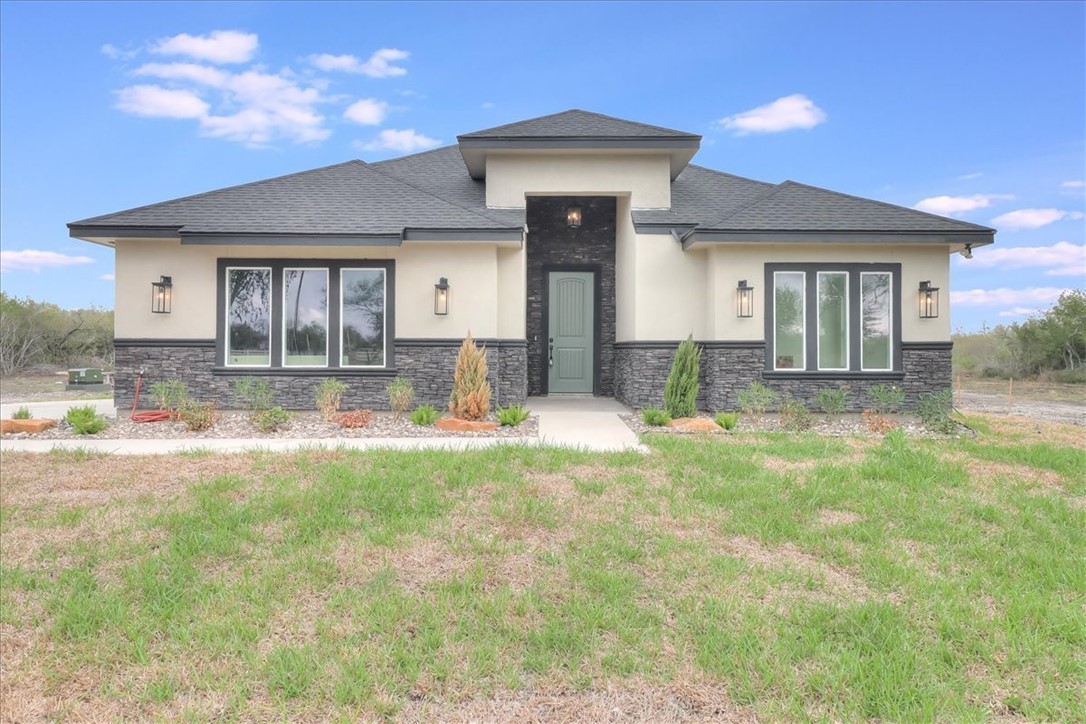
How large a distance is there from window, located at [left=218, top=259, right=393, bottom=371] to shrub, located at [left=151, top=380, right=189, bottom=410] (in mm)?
778

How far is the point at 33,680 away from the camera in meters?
2.57

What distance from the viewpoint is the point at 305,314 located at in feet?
31.1

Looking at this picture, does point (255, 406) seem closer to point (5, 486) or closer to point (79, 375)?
point (5, 486)

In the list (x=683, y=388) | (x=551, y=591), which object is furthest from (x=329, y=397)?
(x=551, y=591)

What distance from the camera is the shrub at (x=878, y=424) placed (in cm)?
787

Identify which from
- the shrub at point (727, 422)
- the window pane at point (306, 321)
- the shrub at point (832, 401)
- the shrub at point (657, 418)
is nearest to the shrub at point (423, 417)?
the window pane at point (306, 321)

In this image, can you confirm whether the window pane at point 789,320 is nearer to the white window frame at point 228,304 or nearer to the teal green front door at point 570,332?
the teal green front door at point 570,332

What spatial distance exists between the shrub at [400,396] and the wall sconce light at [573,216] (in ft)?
16.1

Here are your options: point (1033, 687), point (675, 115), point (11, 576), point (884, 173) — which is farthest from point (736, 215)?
point (11, 576)

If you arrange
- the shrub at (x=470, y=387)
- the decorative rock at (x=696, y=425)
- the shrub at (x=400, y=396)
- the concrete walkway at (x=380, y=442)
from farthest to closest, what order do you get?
the shrub at (x=400, y=396)
the shrub at (x=470, y=387)
the decorative rock at (x=696, y=425)
the concrete walkway at (x=380, y=442)

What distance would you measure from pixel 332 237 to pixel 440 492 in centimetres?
579

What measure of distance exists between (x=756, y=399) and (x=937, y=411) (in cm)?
247

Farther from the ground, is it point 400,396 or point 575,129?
point 575,129

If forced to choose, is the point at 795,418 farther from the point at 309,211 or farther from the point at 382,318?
the point at 309,211
